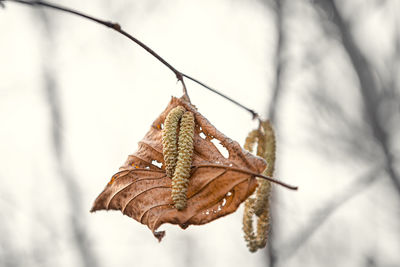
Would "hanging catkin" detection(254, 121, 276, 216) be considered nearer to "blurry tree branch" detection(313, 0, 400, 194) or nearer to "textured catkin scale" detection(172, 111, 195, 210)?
"textured catkin scale" detection(172, 111, 195, 210)

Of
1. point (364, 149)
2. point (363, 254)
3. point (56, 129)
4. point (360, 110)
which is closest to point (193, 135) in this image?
point (360, 110)

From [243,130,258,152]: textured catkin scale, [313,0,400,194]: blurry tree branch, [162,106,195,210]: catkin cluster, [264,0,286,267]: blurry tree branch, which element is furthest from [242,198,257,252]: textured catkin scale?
[313,0,400,194]: blurry tree branch

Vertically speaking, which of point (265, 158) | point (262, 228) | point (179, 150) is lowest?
point (262, 228)

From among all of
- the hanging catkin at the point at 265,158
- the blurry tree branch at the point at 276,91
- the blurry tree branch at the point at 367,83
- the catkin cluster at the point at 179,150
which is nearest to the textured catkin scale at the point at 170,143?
the catkin cluster at the point at 179,150

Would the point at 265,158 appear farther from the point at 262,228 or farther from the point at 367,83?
the point at 367,83

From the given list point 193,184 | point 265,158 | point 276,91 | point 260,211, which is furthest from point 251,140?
point 276,91

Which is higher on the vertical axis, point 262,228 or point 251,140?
point 251,140
